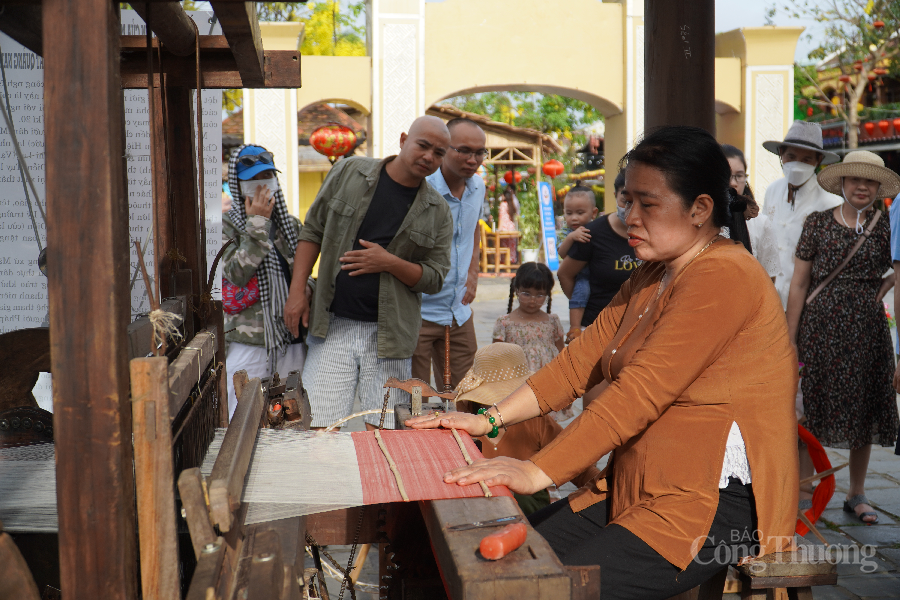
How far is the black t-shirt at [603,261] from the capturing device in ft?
13.8

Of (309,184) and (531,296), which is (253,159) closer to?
(531,296)

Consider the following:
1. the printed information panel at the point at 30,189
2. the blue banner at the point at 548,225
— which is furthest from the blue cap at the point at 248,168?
the blue banner at the point at 548,225

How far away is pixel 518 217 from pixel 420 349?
1449 centimetres

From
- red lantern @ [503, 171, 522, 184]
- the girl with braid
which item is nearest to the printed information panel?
the girl with braid

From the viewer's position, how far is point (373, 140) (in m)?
12.3

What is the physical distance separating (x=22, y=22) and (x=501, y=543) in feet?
5.48

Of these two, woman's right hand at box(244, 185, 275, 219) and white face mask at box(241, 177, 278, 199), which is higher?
white face mask at box(241, 177, 278, 199)

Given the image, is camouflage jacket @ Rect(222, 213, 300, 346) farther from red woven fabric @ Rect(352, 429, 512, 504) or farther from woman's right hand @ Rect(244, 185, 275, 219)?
red woven fabric @ Rect(352, 429, 512, 504)

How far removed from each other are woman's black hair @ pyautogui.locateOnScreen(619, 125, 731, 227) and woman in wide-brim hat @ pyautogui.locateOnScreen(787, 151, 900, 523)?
214 cm

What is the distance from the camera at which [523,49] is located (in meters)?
12.9

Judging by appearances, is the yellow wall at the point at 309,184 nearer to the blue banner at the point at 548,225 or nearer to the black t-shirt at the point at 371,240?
the blue banner at the point at 548,225

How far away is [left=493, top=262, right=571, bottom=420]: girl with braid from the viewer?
4.64 m

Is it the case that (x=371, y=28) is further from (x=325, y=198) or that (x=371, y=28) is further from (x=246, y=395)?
(x=246, y=395)

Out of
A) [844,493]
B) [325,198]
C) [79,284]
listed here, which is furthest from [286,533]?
[844,493]
